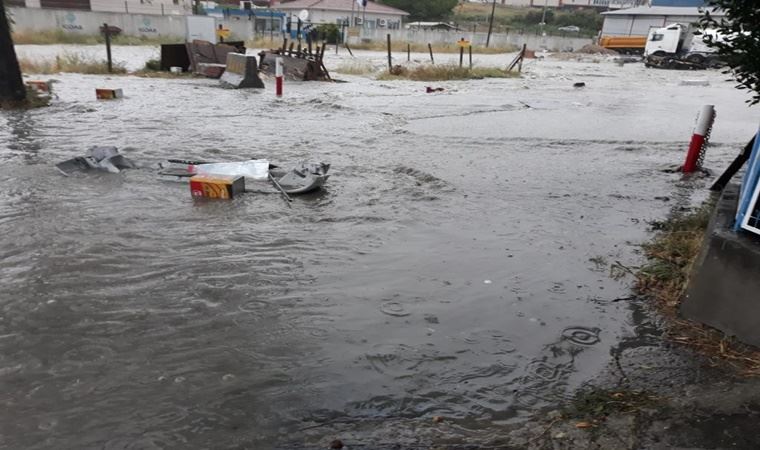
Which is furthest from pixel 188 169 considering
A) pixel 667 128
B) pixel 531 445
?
pixel 667 128

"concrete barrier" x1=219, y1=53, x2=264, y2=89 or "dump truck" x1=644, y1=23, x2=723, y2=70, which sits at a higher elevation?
"dump truck" x1=644, y1=23, x2=723, y2=70

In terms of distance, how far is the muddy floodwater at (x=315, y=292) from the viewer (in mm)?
3039

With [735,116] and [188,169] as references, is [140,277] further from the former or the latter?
[735,116]

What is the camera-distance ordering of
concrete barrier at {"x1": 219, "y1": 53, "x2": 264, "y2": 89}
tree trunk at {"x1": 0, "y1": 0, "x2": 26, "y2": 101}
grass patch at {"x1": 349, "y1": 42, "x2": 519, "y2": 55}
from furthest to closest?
grass patch at {"x1": 349, "y1": 42, "x2": 519, "y2": 55} → concrete barrier at {"x1": 219, "y1": 53, "x2": 264, "y2": 89} → tree trunk at {"x1": 0, "y1": 0, "x2": 26, "y2": 101}

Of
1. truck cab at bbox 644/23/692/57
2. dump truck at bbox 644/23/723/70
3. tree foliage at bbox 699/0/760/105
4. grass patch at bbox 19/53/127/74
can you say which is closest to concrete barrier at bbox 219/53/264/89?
grass patch at bbox 19/53/127/74

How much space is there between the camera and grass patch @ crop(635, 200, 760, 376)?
3.48m

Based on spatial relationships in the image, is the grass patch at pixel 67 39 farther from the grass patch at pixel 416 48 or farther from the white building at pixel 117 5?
the white building at pixel 117 5

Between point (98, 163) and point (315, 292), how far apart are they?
4934 millimetres

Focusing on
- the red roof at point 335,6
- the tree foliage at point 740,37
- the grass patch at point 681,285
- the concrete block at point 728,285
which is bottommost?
the grass patch at point 681,285

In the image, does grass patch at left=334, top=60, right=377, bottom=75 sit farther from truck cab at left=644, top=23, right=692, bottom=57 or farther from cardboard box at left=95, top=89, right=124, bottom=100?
truck cab at left=644, top=23, right=692, bottom=57

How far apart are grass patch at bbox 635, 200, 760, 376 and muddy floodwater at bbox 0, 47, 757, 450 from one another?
253 millimetres

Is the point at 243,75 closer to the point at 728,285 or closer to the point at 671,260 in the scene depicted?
the point at 671,260

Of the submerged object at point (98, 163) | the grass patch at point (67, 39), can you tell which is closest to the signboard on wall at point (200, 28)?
the grass patch at point (67, 39)

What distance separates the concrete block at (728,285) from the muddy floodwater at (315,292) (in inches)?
21.0
